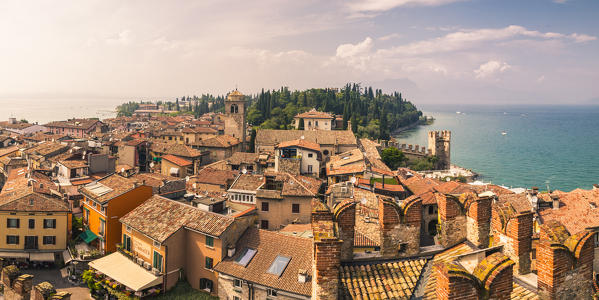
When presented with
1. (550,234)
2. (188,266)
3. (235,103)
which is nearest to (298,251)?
(188,266)

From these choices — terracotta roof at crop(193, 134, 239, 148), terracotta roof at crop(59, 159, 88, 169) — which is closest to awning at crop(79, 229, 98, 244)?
terracotta roof at crop(59, 159, 88, 169)

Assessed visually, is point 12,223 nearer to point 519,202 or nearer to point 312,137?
point 519,202

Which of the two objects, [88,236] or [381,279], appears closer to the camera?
[381,279]

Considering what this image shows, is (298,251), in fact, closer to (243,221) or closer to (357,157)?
(243,221)

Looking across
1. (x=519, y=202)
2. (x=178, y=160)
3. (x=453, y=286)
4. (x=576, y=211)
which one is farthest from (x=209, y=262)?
(x=178, y=160)

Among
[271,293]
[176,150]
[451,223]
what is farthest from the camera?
[176,150]

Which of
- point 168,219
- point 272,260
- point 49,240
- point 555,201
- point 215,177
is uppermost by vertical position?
point 555,201

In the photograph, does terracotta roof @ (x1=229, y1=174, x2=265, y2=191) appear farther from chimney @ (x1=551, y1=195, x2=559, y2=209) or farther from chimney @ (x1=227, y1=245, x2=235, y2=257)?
chimney @ (x1=551, y1=195, x2=559, y2=209)

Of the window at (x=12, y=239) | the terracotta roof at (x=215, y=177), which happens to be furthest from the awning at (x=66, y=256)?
the terracotta roof at (x=215, y=177)
